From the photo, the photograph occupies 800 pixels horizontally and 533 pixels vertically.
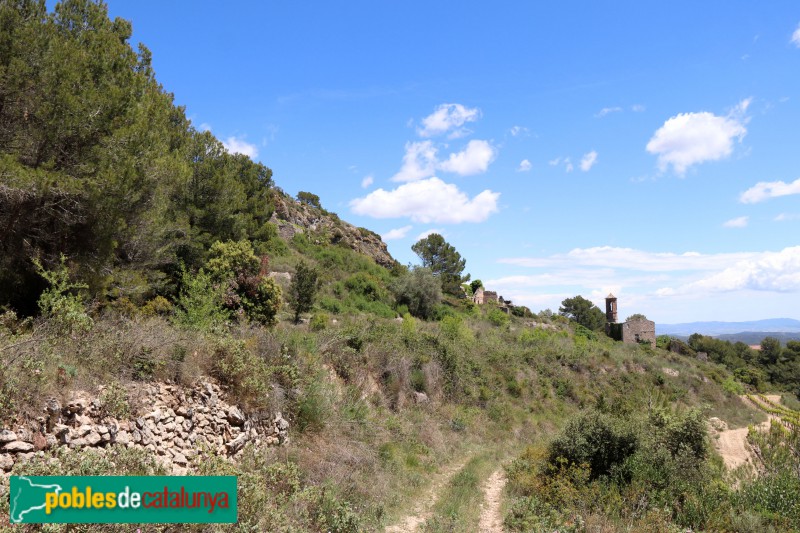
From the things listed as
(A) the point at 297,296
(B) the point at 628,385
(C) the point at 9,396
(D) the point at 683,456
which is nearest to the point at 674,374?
(B) the point at 628,385

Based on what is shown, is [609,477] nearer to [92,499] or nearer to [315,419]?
[315,419]

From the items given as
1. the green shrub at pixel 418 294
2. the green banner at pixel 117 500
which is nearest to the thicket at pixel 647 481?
the green banner at pixel 117 500

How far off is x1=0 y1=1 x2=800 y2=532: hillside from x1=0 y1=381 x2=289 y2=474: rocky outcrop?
0.08 ft

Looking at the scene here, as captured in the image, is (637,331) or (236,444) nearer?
(236,444)

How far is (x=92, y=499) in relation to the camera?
4340 mm

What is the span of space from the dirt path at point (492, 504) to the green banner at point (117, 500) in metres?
5.09

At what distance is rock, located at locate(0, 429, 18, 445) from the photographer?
4.59 meters

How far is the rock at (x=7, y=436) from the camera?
4586mm

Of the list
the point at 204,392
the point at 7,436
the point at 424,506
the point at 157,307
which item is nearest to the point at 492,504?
the point at 424,506

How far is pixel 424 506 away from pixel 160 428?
5.21 meters

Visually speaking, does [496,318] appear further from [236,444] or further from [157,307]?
[236,444]

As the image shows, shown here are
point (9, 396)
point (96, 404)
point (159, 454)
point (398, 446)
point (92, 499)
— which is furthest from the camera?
point (398, 446)

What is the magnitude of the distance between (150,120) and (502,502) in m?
11.3

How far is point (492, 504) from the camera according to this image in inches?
365
